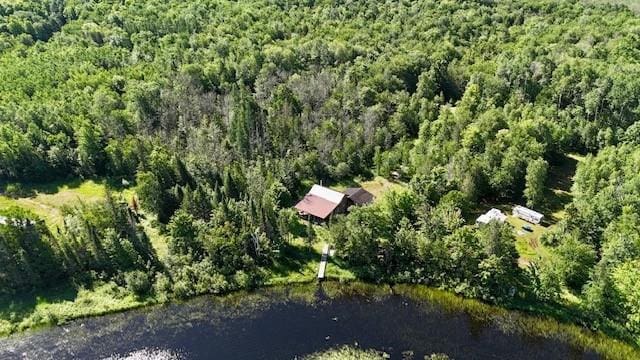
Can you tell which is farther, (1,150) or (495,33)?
(495,33)

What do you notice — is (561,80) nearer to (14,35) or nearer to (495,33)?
(495,33)

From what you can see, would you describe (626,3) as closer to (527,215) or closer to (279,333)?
(527,215)

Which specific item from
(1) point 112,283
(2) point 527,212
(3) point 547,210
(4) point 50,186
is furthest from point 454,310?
(4) point 50,186

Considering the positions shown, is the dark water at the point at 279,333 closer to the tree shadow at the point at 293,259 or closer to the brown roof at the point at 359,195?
the tree shadow at the point at 293,259

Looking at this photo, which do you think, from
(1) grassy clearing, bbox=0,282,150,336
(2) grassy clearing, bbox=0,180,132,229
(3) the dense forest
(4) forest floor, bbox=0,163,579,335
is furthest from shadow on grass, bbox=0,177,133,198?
(1) grassy clearing, bbox=0,282,150,336

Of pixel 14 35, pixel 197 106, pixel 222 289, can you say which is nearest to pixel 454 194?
pixel 222 289

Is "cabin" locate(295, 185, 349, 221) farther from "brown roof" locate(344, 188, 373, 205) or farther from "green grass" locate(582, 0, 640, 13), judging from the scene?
"green grass" locate(582, 0, 640, 13)
